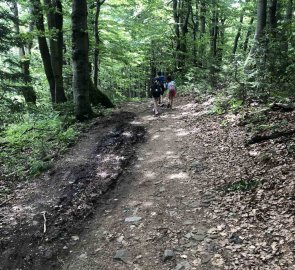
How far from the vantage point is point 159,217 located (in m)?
6.24

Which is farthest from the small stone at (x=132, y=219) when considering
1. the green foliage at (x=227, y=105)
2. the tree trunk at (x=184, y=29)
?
the tree trunk at (x=184, y=29)

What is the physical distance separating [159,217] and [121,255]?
3.80ft

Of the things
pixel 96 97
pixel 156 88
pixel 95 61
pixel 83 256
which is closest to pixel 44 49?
pixel 95 61

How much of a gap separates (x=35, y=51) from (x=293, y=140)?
24.4m

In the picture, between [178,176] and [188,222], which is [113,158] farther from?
[188,222]

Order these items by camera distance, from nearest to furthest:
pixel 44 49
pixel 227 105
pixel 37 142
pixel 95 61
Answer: pixel 37 142 < pixel 227 105 < pixel 44 49 < pixel 95 61

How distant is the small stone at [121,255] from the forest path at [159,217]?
16mm

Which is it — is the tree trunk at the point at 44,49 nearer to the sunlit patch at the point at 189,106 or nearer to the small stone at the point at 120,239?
the sunlit patch at the point at 189,106

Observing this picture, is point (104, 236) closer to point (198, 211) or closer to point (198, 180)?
point (198, 211)

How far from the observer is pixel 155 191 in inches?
286

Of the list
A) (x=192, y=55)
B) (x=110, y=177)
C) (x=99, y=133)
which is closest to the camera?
(x=110, y=177)

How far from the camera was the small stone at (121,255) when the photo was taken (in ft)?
17.3

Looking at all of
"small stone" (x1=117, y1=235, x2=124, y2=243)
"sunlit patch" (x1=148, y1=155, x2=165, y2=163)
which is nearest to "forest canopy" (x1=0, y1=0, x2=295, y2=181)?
"sunlit patch" (x1=148, y1=155, x2=165, y2=163)

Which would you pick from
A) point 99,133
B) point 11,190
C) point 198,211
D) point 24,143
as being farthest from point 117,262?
point 24,143
